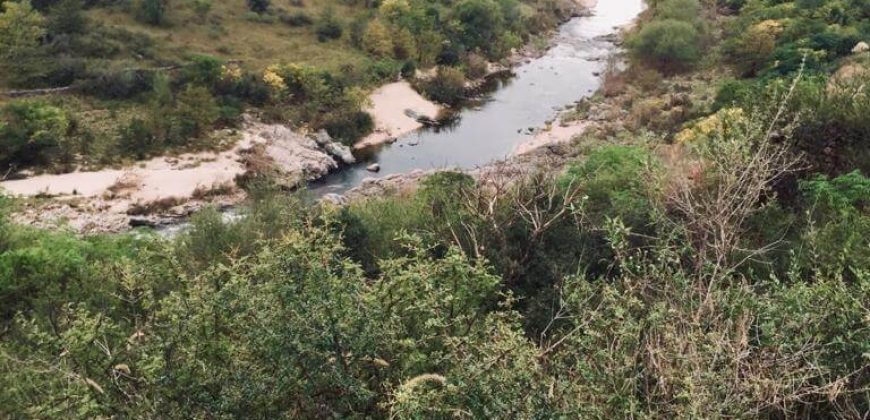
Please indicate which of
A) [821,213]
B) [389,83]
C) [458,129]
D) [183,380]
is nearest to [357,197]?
[458,129]

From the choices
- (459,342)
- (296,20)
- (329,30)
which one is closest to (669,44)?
(329,30)

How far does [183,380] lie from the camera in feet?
26.0

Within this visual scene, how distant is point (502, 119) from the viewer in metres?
48.9

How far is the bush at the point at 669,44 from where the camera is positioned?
5059 cm

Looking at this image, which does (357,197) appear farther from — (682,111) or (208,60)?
(682,111)

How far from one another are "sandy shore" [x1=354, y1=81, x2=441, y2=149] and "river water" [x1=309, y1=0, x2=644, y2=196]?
36.1 inches

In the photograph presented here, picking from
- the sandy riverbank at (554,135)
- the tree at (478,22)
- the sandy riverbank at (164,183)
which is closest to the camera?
the sandy riverbank at (164,183)

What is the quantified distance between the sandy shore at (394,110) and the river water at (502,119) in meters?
0.92

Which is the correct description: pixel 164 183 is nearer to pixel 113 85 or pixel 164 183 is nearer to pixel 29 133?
pixel 29 133

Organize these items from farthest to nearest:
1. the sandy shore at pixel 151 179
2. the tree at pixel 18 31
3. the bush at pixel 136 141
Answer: the tree at pixel 18 31, the bush at pixel 136 141, the sandy shore at pixel 151 179

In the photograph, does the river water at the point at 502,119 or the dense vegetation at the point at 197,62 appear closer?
the dense vegetation at the point at 197,62

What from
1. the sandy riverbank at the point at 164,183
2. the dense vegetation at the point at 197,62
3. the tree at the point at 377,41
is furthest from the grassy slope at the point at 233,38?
the sandy riverbank at the point at 164,183

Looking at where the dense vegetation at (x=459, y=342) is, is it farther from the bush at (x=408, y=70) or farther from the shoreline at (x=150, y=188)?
the bush at (x=408, y=70)

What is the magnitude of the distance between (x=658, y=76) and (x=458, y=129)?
16.9 metres
